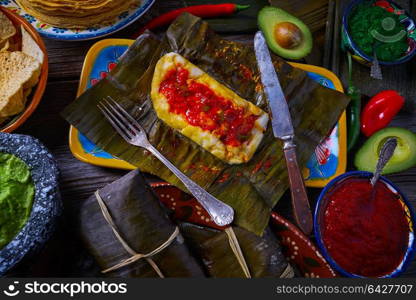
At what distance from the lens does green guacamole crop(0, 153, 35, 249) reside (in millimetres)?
1688

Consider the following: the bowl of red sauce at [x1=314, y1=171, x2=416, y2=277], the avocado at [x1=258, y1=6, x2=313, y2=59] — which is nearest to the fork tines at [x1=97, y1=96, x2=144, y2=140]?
the avocado at [x1=258, y1=6, x2=313, y2=59]

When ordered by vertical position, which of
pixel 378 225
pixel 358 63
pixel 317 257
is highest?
pixel 358 63

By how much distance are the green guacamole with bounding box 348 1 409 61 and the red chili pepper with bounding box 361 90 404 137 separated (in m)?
0.20

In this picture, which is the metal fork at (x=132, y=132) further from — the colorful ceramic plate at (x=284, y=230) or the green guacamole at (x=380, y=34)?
the green guacamole at (x=380, y=34)

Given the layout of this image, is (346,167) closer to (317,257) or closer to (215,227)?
(317,257)

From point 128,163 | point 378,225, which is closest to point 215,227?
point 128,163

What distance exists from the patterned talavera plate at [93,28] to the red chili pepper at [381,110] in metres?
1.23

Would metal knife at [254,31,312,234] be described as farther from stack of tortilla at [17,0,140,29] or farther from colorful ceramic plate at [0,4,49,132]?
colorful ceramic plate at [0,4,49,132]

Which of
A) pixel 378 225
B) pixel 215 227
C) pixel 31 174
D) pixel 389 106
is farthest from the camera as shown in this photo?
pixel 389 106

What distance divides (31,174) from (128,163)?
0.53m

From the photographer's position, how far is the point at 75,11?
6.89 ft

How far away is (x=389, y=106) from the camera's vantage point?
7.56ft

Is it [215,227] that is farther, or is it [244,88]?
[244,88]

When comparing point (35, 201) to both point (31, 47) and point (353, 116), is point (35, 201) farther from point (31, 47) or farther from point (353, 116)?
point (353, 116)
